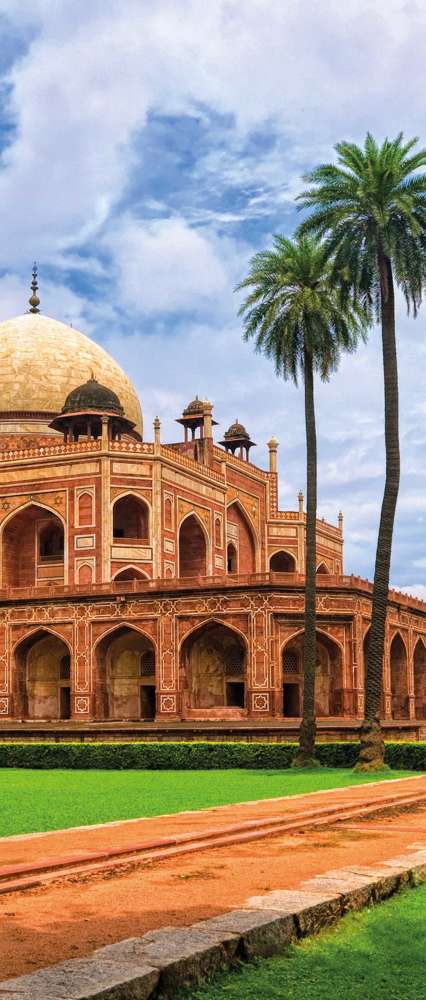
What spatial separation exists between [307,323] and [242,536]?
107 feet

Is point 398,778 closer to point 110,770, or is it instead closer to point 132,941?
point 110,770

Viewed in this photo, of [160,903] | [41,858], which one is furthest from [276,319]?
[160,903]

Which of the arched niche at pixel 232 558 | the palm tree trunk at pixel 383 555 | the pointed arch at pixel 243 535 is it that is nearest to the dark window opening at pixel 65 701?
the arched niche at pixel 232 558

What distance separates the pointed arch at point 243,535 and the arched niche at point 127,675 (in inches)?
548

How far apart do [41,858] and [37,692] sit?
3484cm

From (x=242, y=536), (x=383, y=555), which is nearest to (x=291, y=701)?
(x=242, y=536)

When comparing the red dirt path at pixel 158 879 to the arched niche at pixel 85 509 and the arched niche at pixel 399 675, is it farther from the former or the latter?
the arched niche at pixel 85 509

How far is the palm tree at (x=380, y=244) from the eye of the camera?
2255 cm

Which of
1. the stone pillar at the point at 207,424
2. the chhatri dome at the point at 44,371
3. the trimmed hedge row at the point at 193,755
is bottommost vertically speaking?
the trimmed hedge row at the point at 193,755

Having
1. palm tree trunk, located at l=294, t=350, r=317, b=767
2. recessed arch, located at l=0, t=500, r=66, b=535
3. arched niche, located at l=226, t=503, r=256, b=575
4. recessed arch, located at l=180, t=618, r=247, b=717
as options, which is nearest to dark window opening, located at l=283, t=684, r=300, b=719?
recessed arch, located at l=180, t=618, r=247, b=717

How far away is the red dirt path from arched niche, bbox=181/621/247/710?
28.0 m

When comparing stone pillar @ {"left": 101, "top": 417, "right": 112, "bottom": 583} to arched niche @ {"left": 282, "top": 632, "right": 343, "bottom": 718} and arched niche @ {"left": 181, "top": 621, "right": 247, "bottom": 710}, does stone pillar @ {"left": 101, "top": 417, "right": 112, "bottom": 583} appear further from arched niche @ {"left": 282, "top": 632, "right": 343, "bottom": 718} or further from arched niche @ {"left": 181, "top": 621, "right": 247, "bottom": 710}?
arched niche @ {"left": 282, "top": 632, "right": 343, "bottom": 718}

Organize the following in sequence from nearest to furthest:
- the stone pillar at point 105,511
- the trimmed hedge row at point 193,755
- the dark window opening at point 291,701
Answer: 1. the trimmed hedge row at point 193,755
2. the dark window opening at point 291,701
3. the stone pillar at point 105,511

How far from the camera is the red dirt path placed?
6211mm
